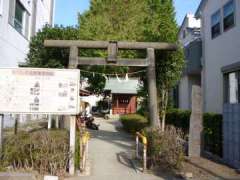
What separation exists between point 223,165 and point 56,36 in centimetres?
1186

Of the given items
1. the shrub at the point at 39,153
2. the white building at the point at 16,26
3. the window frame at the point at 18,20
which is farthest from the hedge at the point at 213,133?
the window frame at the point at 18,20

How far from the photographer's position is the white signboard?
31.5 ft

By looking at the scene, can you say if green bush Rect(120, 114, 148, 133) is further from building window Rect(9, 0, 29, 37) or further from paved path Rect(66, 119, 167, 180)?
building window Rect(9, 0, 29, 37)

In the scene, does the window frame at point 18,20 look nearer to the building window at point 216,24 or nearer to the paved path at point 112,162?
the paved path at point 112,162

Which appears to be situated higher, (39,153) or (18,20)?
(18,20)

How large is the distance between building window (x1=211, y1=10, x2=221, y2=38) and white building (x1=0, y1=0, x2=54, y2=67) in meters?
11.0

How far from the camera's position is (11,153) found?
941 cm

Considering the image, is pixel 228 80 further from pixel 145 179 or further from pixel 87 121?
pixel 87 121

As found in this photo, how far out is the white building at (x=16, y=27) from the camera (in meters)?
18.7

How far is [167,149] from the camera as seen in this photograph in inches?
380

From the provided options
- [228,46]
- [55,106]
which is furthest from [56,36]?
[55,106]

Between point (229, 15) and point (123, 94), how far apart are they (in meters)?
22.9

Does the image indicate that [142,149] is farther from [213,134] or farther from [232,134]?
[232,134]

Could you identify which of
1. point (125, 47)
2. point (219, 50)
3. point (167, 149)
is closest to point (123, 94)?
point (219, 50)
